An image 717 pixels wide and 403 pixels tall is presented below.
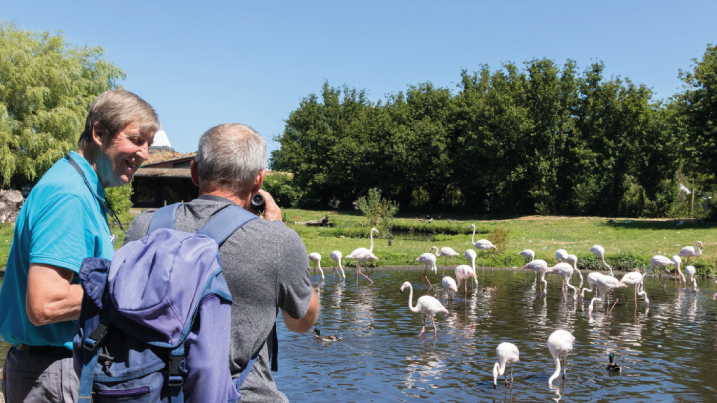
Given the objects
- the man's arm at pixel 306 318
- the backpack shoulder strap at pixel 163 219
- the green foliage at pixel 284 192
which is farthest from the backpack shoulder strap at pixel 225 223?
the green foliage at pixel 284 192

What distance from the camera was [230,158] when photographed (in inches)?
90.7

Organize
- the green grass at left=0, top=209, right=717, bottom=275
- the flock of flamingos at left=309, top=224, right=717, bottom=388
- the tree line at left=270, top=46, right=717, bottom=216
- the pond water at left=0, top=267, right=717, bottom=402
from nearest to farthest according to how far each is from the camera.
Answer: the pond water at left=0, top=267, right=717, bottom=402 → the flock of flamingos at left=309, top=224, right=717, bottom=388 → the green grass at left=0, top=209, right=717, bottom=275 → the tree line at left=270, top=46, right=717, bottom=216

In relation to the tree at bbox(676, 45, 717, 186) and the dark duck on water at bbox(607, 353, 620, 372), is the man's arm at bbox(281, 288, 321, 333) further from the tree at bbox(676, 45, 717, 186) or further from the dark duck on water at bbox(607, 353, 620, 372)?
the tree at bbox(676, 45, 717, 186)

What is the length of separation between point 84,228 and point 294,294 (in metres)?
0.95

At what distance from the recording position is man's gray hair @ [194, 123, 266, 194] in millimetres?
2312

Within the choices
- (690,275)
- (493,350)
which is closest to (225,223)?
(493,350)

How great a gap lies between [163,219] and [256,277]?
427 millimetres

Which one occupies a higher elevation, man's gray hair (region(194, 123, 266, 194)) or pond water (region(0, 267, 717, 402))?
man's gray hair (region(194, 123, 266, 194))

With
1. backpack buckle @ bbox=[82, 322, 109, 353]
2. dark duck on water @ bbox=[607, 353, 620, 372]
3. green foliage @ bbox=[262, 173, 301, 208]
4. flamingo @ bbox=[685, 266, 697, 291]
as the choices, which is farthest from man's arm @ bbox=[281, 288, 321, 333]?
green foliage @ bbox=[262, 173, 301, 208]

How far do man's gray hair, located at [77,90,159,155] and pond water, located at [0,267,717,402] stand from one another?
494cm

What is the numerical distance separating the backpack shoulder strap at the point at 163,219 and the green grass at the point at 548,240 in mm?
15566

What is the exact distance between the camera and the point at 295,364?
321 inches

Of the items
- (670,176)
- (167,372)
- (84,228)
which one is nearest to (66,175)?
(84,228)

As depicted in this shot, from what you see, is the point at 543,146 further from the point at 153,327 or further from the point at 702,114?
the point at 153,327
